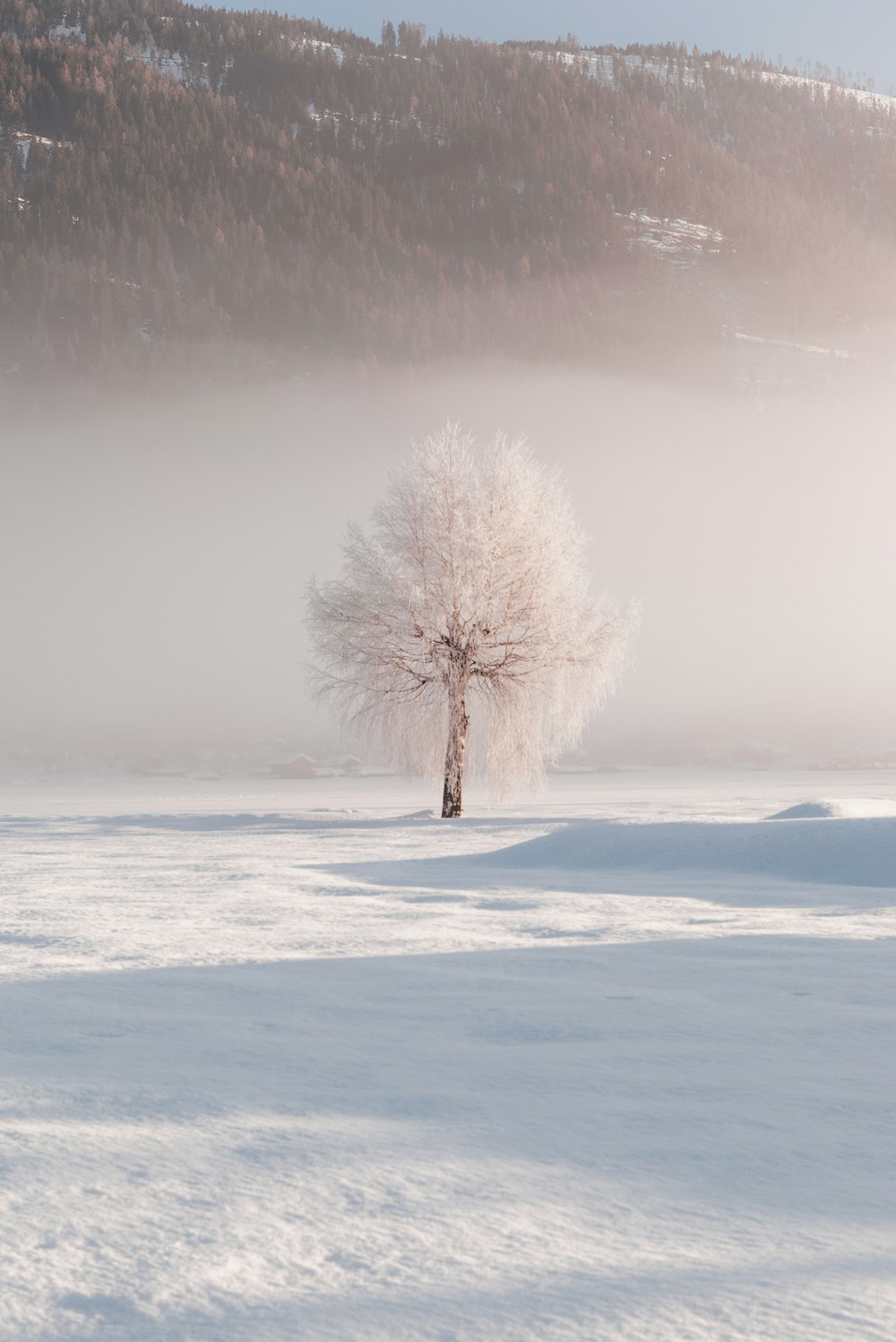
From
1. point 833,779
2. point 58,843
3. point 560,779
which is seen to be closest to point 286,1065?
point 58,843

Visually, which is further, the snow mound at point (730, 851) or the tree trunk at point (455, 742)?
the tree trunk at point (455, 742)

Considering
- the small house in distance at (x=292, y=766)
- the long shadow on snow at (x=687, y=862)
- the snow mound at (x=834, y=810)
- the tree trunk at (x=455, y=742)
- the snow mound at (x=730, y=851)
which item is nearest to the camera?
the long shadow on snow at (x=687, y=862)

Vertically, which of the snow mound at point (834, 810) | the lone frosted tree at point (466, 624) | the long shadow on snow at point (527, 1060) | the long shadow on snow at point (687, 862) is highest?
the lone frosted tree at point (466, 624)

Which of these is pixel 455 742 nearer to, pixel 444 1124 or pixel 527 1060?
pixel 527 1060

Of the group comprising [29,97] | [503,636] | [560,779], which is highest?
[29,97]

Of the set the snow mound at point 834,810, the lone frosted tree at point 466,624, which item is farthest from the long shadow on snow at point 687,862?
the lone frosted tree at point 466,624

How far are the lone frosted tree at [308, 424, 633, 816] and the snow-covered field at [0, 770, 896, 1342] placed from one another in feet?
48.2

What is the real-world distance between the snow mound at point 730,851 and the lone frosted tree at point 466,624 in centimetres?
899

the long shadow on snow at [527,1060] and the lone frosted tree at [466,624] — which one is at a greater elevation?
the lone frosted tree at [466,624]

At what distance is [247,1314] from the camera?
1980 mm

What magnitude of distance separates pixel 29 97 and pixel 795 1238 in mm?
232783

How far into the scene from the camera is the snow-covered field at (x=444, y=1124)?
205 cm

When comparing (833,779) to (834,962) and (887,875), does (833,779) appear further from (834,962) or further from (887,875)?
(834,962)

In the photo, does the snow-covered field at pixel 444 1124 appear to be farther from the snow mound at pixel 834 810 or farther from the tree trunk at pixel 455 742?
the tree trunk at pixel 455 742
